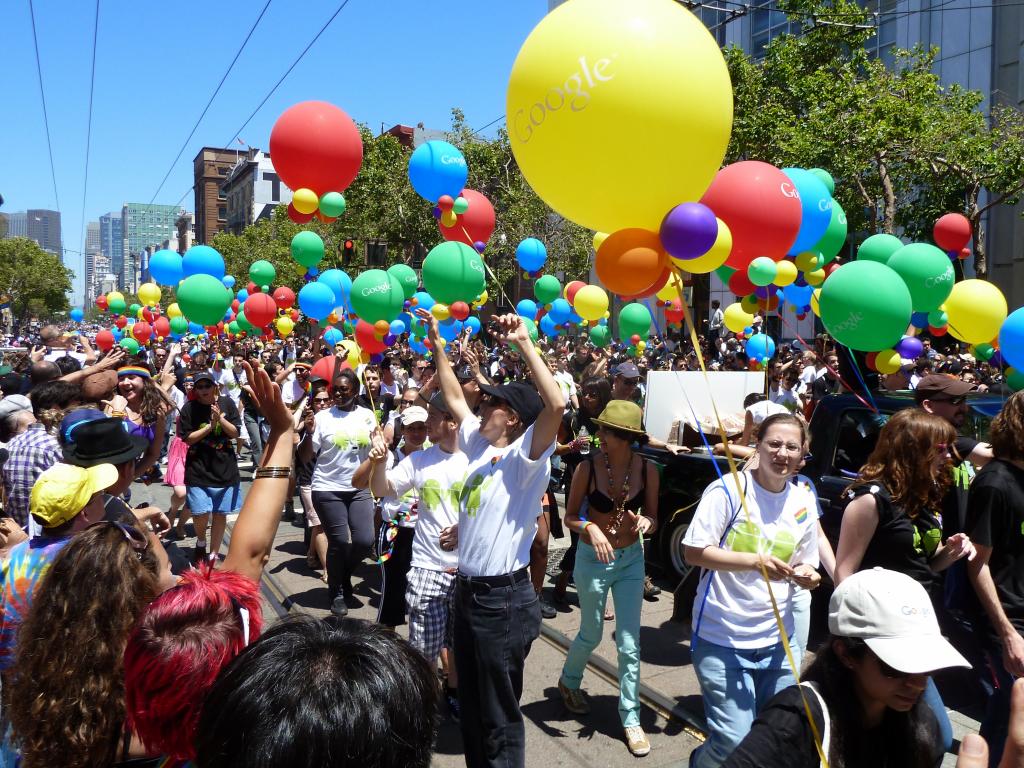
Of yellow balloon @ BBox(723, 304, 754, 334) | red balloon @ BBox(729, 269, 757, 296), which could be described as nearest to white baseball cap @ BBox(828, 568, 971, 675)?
red balloon @ BBox(729, 269, 757, 296)

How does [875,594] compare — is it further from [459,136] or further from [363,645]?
[459,136]

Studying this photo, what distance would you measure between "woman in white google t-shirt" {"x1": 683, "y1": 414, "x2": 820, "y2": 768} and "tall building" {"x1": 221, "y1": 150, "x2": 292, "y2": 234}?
260ft

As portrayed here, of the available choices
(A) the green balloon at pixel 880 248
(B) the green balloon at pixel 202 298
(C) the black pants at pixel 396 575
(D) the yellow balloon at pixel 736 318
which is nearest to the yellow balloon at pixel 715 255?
(C) the black pants at pixel 396 575

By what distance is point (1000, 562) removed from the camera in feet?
10.3

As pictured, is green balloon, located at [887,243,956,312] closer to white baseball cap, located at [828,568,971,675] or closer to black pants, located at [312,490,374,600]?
black pants, located at [312,490,374,600]

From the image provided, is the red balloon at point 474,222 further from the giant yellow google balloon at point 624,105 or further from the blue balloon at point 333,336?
the blue balloon at point 333,336

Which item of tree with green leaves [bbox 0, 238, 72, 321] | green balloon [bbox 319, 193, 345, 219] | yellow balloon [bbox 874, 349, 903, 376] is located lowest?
→ yellow balloon [bbox 874, 349, 903, 376]

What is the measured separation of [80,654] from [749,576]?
247 cm

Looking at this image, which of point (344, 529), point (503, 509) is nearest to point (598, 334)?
point (344, 529)

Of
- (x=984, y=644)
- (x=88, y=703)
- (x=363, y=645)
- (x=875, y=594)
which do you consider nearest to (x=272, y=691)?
(x=363, y=645)

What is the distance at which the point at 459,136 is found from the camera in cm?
2973

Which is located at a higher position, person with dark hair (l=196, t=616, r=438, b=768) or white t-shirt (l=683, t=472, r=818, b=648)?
person with dark hair (l=196, t=616, r=438, b=768)

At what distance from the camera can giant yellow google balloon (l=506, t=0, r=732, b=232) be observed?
3.11 m

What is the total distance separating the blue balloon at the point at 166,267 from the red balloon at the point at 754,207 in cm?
669
